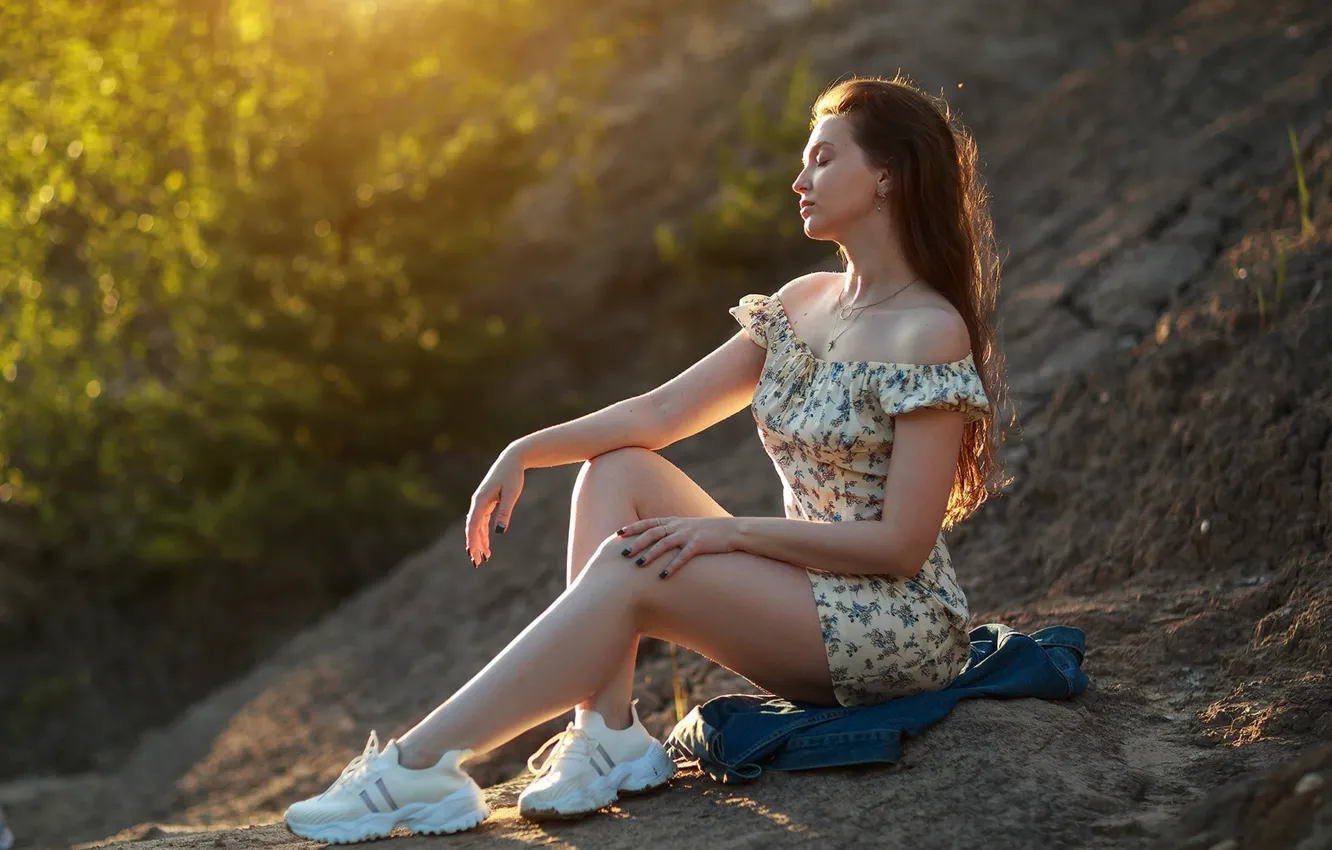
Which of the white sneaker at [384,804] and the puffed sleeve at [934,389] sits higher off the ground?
the puffed sleeve at [934,389]

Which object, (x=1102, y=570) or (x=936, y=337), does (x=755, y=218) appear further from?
(x=936, y=337)

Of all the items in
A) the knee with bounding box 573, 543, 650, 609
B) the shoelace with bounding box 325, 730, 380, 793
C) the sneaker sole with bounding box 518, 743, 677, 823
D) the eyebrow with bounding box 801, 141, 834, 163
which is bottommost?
the sneaker sole with bounding box 518, 743, 677, 823

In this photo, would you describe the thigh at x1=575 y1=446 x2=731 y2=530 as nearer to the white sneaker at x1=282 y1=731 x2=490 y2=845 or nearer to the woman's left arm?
the woman's left arm

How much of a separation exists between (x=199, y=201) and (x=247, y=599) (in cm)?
237

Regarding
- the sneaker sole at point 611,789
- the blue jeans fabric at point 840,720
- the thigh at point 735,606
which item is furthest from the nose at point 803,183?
the sneaker sole at point 611,789

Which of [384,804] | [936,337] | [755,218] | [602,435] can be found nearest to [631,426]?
[602,435]

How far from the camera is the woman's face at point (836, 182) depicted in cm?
250

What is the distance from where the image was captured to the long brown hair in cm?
249

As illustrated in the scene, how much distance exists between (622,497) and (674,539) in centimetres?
25

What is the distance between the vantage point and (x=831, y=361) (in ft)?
8.35

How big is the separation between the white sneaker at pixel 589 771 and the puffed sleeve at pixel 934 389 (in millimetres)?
735

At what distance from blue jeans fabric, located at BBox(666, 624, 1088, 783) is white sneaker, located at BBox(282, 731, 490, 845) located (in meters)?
0.50

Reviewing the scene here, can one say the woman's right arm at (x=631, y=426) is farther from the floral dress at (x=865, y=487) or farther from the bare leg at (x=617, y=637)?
the bare leg at (x=617, y=637)

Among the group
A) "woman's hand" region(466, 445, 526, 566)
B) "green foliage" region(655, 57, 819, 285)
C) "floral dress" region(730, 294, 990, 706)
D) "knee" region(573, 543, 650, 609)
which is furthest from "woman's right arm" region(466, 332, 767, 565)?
"green foliage" region(655, 57, 819, 285)
